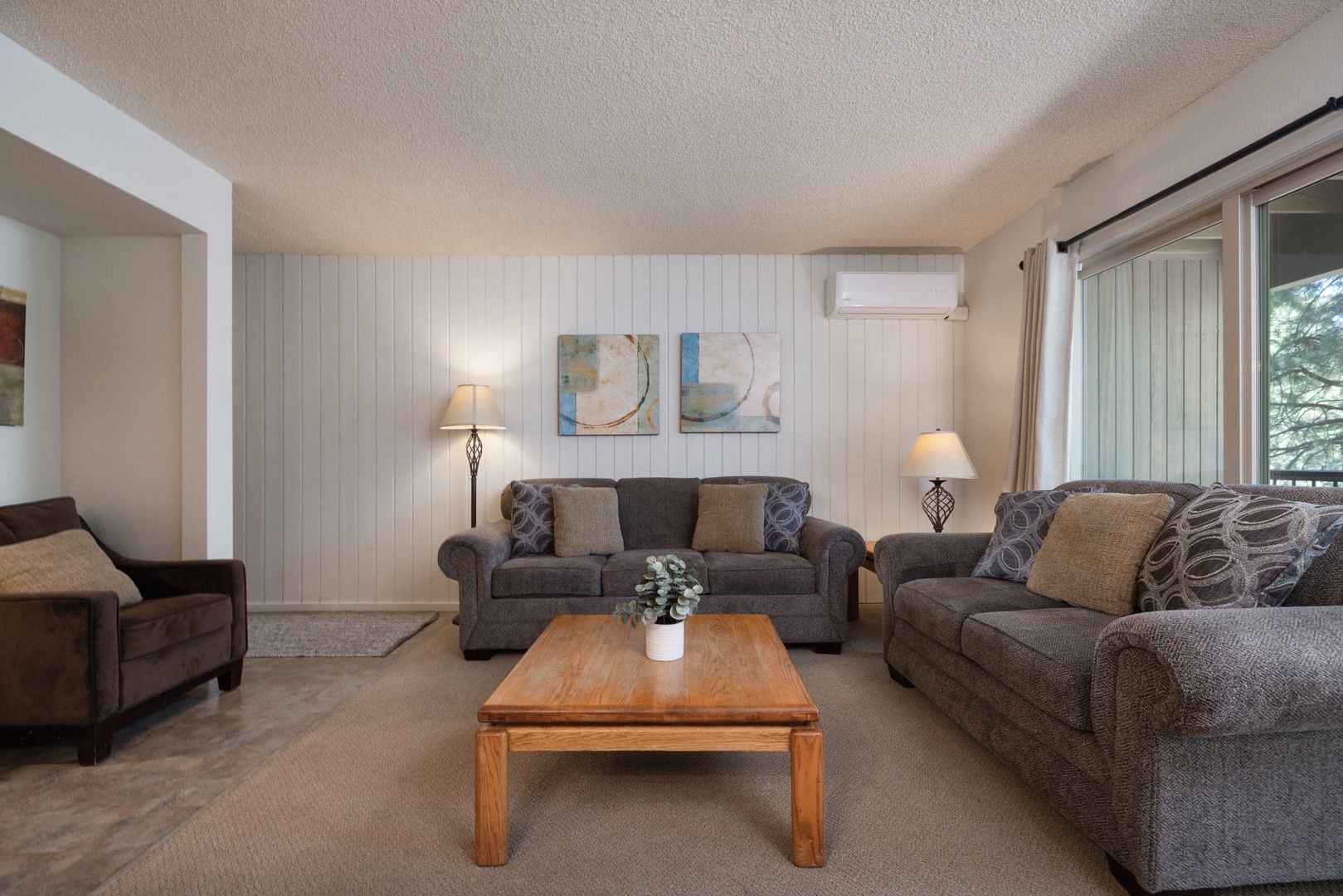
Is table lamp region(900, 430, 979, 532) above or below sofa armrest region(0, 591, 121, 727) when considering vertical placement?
above

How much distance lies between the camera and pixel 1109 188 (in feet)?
10.1

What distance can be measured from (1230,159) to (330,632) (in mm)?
4728

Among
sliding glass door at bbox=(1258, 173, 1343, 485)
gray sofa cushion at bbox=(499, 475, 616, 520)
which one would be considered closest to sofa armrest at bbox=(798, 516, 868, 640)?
gray sofa cushion at bbox=(499, 475, 616, 520)

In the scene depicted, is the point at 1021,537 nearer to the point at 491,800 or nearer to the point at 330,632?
the point at 491,800

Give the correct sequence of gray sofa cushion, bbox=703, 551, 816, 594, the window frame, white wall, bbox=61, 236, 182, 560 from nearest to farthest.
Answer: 1. the window frame
2. white wall, bbox=61, 236, 182, 560
3. gray sofa cushion, bbox=703, 551, 816, 594

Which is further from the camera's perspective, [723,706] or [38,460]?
[38,460]

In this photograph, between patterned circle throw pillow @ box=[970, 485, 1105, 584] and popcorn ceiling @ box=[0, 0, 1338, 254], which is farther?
patterned circle throw pillow @ box=[970, 485, 1105, 584]

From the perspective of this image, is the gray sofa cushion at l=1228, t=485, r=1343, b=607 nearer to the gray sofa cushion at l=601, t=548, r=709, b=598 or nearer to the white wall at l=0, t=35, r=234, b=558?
the gray sofa cushion at l=601, t=548, r=709, b=598

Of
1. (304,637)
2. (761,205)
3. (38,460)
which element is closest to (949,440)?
(761,205)

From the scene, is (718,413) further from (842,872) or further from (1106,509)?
(842,872)

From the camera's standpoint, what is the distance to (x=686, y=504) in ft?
13.4

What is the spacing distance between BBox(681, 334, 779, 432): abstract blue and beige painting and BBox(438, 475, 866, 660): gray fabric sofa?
1.16 m

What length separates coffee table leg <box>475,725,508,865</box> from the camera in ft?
5.26

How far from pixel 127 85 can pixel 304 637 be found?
8.89 ft
